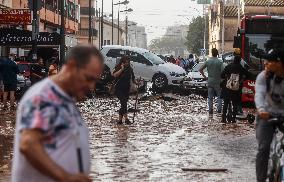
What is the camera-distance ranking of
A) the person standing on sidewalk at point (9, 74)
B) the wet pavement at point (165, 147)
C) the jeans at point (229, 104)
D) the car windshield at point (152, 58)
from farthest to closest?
1. the car windshield at point (152, 58)
2. the person standing on sidewalk at point (9, 74)
3. the jeans at point (229, 104)
4. the wet pavement at point (165, 147)

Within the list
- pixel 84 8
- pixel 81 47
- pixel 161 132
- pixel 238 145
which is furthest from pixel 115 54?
pixel 84 8

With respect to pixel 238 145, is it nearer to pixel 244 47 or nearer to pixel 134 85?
pixel 134 85

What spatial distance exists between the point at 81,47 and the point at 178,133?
11.2 metres

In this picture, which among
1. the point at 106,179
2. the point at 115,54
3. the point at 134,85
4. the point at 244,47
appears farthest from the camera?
the point at 115,54

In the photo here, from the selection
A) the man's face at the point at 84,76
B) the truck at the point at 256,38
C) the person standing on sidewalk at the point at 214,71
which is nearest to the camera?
the man's face at the point at 84,76

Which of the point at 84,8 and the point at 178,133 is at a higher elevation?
the point at 84,8

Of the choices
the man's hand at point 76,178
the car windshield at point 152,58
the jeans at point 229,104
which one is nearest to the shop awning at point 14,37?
the car windshield at point 152,58

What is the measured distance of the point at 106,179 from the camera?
8984mm

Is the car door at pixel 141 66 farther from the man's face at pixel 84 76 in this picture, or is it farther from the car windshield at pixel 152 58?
the man's face at pixel 84 76

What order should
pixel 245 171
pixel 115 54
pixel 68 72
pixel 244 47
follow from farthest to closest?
1. pixel 115 54
2. pixel 244 47
3. pixel 245 171
4. pixel 68 72

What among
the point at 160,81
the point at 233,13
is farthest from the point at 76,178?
the point at 233,13

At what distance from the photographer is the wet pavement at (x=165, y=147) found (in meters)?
9.52

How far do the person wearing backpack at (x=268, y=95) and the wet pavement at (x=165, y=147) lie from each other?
1736mm

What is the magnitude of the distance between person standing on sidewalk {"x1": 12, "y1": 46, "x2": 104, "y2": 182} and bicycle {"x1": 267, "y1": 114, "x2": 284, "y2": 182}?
11.1 ft
